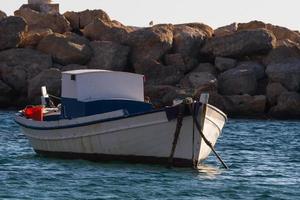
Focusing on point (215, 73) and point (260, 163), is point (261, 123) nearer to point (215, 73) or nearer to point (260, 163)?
point (215, 73)

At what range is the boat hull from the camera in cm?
2511

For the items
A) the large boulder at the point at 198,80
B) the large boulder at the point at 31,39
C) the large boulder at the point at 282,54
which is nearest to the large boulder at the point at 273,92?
the large boulder at the point at 198,80

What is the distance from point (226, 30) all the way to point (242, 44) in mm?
7476

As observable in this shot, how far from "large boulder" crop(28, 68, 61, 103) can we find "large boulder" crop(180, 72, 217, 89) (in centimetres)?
697

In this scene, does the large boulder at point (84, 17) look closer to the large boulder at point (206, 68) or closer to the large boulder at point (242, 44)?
the large boulder at point (242, 44)

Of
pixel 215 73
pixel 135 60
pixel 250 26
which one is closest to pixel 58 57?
pixel 135 60

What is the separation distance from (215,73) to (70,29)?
1118 cm

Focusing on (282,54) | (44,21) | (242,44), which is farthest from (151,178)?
(44,21)

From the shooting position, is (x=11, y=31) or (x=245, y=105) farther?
(x=11, y=31)

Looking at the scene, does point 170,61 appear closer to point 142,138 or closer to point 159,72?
point 159,72

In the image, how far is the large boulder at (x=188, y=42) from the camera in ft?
179

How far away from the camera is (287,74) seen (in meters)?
49.5

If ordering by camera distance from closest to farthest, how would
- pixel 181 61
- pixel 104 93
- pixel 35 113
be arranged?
pixel 104 93
pixel 35 113
pixel 181 61

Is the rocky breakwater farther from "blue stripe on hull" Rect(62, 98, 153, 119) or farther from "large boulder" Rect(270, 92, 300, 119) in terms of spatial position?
"blue stripe on hull" Rect(62, 98, 153, 119)
